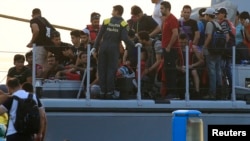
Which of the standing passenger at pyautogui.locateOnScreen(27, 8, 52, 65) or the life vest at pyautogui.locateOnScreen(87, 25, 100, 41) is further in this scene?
the life vest at pyautogui.locateOnScreen(87, 25, 100, 41)

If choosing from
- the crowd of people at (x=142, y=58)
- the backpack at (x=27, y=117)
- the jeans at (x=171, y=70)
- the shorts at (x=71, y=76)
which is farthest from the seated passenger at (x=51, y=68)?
the backpack at (x=27, y=117)

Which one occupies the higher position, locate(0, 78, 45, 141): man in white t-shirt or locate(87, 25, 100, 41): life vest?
locate(87, 25, 100, 41): life vest

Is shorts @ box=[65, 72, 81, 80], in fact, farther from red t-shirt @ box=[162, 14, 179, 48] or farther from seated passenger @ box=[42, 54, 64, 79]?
red t-shirt @ box=[162, 14, 179, 48]

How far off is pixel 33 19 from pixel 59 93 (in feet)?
4.02

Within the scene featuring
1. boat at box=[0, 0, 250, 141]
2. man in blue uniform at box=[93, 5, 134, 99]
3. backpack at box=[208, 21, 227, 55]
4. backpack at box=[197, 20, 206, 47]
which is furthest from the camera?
backpack at box=[197, 20, 206, 47]

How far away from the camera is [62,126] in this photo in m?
13.4

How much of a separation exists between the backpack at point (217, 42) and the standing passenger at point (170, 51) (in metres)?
0.49

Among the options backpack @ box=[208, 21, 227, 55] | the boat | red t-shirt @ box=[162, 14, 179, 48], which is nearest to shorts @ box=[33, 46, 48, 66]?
the boat

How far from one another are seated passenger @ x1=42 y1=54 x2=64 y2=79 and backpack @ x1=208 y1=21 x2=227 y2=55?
203cm

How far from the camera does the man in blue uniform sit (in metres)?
13.6

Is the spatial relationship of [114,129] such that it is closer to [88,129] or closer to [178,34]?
[88,129]

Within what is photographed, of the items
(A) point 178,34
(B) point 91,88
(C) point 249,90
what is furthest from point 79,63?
(C) point 249,90

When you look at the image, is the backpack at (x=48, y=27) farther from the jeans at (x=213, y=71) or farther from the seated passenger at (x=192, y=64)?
the jeans at (x=213, y=71)

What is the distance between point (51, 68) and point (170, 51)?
62.0 inches
